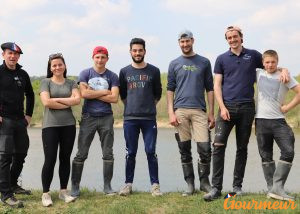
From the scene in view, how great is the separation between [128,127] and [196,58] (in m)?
1.62

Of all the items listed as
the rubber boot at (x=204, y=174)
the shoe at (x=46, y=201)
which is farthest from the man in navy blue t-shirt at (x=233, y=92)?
the shoe at (x=46, y=201)

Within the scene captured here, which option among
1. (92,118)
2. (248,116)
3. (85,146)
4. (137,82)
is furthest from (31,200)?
(248,116)

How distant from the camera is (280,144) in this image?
5.92 meters

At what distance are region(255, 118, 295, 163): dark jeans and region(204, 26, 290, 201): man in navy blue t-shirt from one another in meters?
0.21

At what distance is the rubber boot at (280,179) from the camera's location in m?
5.86

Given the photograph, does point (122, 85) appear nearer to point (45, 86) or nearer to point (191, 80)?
point (191, 80)

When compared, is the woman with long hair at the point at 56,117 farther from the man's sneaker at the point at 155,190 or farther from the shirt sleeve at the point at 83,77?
the man's sneaker at the point at 155,190

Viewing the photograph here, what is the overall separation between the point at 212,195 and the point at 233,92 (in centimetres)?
164

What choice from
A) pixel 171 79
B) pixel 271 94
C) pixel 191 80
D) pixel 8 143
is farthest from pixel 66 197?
pixel 271 94

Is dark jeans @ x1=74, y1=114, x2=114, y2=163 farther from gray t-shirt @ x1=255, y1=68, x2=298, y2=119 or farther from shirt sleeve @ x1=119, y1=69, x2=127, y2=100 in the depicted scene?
gray t-shirt @ x1=255, y1=68, x2=298, y2=119

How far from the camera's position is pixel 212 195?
605cm

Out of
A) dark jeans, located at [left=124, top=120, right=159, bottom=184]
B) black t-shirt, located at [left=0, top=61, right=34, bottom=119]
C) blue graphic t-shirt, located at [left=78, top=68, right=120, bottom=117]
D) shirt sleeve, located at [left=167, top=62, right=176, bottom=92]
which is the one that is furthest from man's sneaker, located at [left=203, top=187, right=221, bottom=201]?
black t-shirt, located at [left=0, top=61, right=34, bottom=119]

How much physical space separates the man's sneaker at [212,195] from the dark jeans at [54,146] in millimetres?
2270

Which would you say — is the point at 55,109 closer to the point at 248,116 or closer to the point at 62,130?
the point at 62,130
